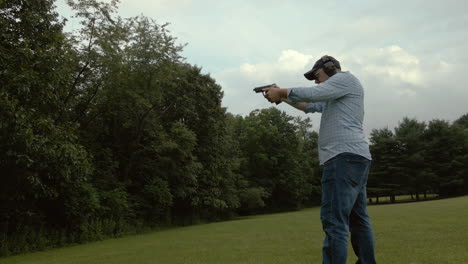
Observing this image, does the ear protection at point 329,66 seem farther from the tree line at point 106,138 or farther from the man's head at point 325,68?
the tree line at point 106,138

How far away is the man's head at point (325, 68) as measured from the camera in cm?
378

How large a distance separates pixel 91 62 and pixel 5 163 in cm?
940

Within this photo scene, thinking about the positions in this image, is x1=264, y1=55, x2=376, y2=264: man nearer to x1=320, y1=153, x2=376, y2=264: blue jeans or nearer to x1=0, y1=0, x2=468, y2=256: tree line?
x1=320, y1=153, x2=376, y2=264: blue jeans

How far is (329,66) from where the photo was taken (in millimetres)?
3771

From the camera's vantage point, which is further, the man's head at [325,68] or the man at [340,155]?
the man's head at [325,68]

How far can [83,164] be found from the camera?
1669cm

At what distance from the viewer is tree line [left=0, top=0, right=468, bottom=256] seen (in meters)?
14.1

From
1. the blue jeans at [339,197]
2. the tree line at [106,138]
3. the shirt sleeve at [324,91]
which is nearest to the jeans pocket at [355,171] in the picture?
the blue jeans at [339,197]

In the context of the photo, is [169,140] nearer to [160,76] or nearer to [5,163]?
[160,76]

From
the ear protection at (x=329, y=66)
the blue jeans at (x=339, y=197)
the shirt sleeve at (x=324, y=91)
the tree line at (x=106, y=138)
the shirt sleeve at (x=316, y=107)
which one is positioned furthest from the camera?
the tree line at (x=106, y=138)

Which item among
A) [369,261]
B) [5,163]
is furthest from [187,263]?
[5,163]

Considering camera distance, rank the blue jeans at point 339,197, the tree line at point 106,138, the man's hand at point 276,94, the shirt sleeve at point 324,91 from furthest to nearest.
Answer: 1. the tree line at point 106,138
2. the man's hand at point 276,94
3. the shirt sleeve at point 324,91
4. the blue jeans at point 339,197

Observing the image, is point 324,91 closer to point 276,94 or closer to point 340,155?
point 276,94

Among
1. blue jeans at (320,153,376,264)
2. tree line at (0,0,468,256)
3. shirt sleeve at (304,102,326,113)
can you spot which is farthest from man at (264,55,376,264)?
tree line at (0,0,468,256)
